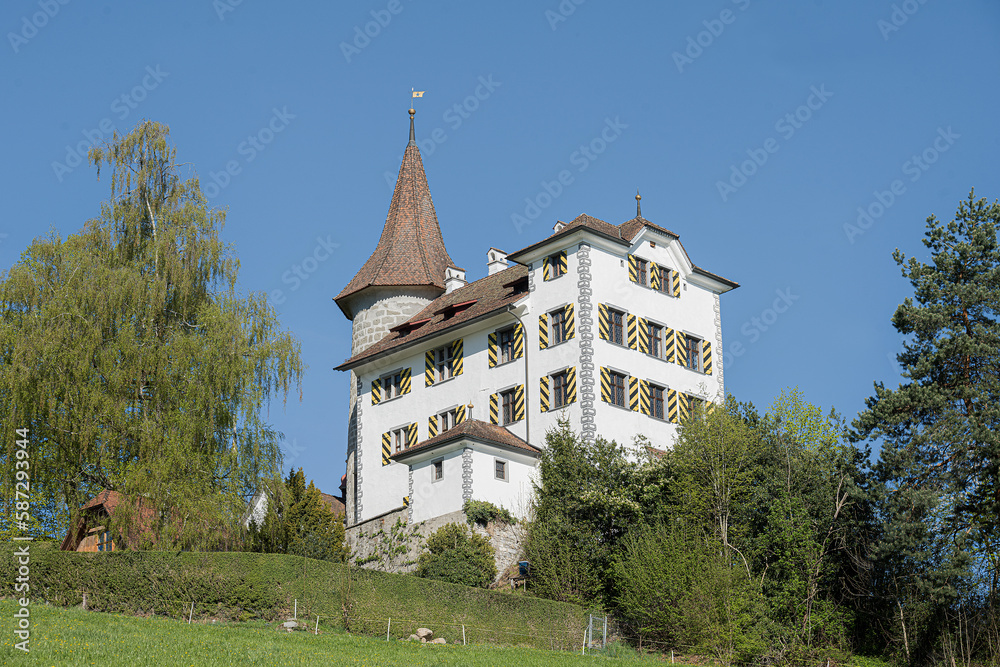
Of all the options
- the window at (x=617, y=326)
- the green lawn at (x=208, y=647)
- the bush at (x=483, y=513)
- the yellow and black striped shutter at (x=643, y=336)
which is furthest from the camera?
the yellow and black striped shutter at (x=643, y=336)

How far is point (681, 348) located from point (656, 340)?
124 centimetres

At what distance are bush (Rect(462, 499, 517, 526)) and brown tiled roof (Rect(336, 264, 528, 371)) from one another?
27.1 ft

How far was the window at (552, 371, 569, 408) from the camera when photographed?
42734 millimetres

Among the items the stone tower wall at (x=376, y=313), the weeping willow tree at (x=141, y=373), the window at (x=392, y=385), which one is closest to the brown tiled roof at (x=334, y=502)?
the stone tower wall at (x=376, y=313)

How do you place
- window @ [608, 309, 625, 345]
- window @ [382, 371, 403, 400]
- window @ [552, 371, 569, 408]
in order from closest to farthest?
window @ [552, 371, 569, 408] < window @ [608, 309, 625, 345] < window @ [382, 371, 403, 400]

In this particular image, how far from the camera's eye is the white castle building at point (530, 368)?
41.6 m

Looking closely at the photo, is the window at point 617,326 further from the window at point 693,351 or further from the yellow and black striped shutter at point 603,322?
the window at point 693,351

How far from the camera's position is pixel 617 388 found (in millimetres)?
43312

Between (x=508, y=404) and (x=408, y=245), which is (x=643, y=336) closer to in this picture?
(x=508, y=404)

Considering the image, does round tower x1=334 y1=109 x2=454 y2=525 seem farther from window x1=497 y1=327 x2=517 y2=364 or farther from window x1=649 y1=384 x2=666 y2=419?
window x1=649 y1=384 x2=666 y2=419

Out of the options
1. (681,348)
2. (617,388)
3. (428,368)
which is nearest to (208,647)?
(617,388)

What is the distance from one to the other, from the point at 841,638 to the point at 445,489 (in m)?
13.6

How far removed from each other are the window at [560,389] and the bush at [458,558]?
630 cm

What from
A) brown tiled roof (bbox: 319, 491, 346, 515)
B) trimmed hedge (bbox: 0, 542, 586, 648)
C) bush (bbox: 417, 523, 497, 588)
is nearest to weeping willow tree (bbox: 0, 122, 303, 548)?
trimmed hedge (bbox: 0, 542, 586, 648)
